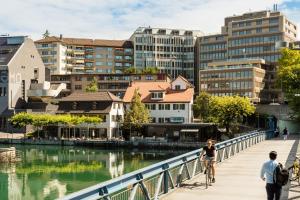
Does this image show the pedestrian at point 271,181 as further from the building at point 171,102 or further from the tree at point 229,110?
the building at point 171,102

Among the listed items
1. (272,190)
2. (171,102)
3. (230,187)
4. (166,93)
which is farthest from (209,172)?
(166,93)

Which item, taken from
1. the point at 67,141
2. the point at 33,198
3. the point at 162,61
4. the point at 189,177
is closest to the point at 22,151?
the point at 67,141

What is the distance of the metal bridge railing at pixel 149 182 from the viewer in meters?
13.7

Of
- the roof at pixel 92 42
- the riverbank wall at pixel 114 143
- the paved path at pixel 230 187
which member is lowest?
the riverbank wall at pixel 114 143

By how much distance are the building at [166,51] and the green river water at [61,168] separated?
78394 millimetres

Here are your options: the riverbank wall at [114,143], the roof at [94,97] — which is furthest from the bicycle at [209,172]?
the roof at [94,97]

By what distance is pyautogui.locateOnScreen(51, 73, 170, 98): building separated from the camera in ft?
413

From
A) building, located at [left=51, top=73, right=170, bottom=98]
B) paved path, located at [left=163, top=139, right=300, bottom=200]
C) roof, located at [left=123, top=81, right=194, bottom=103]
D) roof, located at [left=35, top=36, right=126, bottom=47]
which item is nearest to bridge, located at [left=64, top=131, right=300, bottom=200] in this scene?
paved path, located at [left=163, top=139, right=300, bottom=200]

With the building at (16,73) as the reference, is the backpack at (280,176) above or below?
below

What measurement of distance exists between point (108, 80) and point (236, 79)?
34.0 m

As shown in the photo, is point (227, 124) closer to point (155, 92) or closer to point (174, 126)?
point (174, 126)

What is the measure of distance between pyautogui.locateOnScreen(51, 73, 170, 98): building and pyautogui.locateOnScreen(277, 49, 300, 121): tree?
41.4 meters

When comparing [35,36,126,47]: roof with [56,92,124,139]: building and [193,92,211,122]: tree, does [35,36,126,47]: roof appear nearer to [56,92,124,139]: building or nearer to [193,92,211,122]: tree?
[193,92,211,122]: tree

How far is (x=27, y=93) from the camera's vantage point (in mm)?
108562
